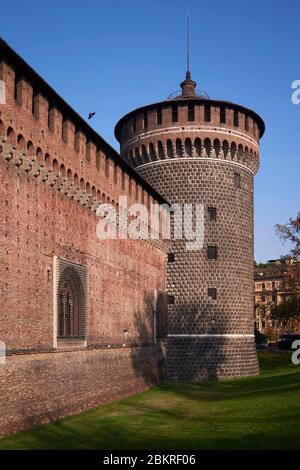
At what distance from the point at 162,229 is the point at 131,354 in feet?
25.8

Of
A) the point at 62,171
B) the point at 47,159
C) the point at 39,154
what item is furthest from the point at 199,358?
the point at 39,154

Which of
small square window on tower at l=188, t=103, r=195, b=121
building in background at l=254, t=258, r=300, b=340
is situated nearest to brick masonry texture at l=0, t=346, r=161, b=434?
small square window on tower at l=188, t=103, r=195, b=121

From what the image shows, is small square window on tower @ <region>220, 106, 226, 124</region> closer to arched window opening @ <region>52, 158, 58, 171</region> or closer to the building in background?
arched window opening @ <region>52, 158, 58, 171</region>

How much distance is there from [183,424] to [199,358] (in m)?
13.4

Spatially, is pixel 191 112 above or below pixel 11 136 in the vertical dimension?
above

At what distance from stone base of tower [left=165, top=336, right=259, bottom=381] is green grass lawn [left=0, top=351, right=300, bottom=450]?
5178mm

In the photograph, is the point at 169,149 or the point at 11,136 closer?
the point at 11,136

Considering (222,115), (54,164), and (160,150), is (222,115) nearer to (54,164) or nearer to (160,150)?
(160,150)

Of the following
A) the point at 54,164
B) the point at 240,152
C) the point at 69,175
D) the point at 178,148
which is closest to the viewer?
the point at 54,164

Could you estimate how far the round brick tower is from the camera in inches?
1219

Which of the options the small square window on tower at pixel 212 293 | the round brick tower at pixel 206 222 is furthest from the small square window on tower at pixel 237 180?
the small square window on tower at pixel 212 293

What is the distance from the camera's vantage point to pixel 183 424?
1739 centimetres
